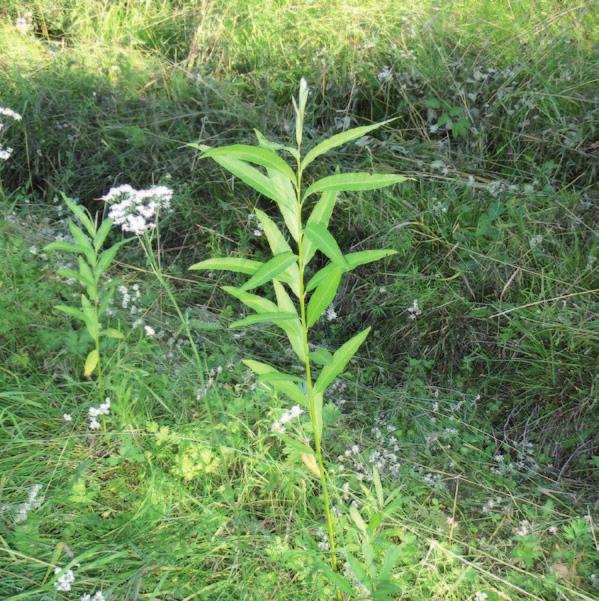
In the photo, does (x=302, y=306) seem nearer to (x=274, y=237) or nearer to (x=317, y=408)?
(x=274, y=237)

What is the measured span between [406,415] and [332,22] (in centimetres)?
210

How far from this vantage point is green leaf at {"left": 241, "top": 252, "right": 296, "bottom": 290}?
51.4 inches

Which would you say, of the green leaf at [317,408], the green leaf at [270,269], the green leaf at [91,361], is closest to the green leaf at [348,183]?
the green leaf at [270,269]

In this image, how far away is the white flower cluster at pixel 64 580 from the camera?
5.63 ft

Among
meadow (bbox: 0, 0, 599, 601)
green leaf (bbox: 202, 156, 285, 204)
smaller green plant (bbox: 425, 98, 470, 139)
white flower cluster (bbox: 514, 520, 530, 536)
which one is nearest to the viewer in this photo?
green leaf (bbox: 202, 156, 285, 204)

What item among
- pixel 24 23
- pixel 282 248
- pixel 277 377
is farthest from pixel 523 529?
pixel 24 23

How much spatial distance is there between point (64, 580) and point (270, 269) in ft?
3.05

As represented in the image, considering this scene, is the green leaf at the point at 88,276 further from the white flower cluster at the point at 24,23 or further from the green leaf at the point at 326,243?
the white flower cluster at the point at 24,23

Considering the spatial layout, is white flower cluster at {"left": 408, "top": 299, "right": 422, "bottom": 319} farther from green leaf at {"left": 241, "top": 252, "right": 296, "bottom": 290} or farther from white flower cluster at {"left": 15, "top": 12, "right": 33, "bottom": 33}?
white flower cluster at {"left": 15, "top": 12, "right": 33, "bottom": 33}

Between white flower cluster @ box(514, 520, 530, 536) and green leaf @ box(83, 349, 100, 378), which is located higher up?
green leaf @ box(83, 349, 100, 378)

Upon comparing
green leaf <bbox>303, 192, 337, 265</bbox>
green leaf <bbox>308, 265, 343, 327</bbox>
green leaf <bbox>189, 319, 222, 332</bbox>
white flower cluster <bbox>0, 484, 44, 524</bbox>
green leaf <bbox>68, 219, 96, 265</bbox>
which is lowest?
green leaf <bbox>189, 319, 222, 332</bbox>

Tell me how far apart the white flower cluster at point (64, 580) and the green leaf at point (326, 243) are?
994 mm

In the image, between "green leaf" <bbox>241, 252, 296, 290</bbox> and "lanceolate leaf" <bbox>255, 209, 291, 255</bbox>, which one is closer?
"green leaf" <bbox>241, 252, 296, 290</bbox>

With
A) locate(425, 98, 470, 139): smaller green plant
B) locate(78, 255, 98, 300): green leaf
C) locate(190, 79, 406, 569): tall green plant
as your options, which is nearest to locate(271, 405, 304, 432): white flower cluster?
locate(190, 79, 406, 569): tall green plant
